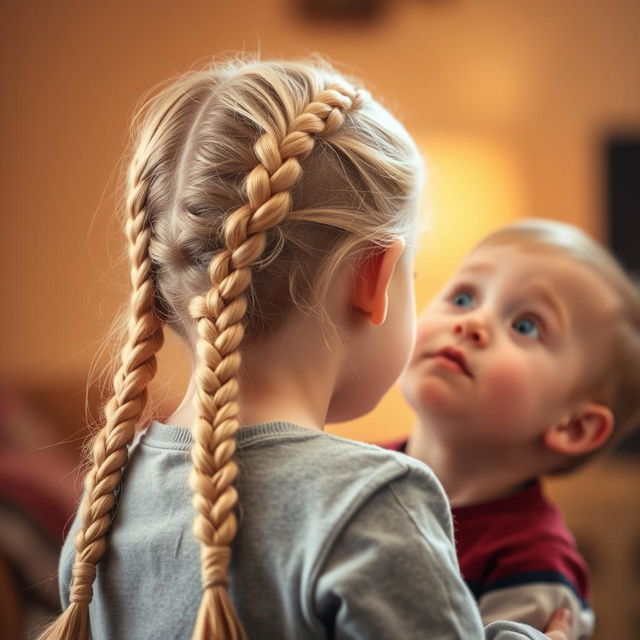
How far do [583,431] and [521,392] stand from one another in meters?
0.15

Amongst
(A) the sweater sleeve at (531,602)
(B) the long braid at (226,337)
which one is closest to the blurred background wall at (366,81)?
(A) the sweater sleeve at (531,602)

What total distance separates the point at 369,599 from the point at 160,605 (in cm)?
22

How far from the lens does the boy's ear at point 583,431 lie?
1283 mm

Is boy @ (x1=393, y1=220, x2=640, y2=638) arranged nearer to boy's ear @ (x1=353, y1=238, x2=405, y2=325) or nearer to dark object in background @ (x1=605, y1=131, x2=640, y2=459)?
boy's ear @ (x1=353, y1=238, x2=405, y2=325)

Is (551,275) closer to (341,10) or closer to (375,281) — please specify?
(375,281)

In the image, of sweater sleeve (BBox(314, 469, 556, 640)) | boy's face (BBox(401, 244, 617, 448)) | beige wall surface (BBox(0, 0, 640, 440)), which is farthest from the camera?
beige wall surface (BBox(0, 0, 640, 440))

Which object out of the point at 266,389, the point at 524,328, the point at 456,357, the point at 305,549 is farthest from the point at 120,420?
the point at 524,328

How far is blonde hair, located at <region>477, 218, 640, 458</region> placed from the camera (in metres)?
1.32

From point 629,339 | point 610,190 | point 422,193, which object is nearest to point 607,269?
point 629,339

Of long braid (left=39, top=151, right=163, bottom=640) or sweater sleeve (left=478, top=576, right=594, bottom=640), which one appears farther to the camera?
sweater sleeve (left=478, top=576, right=594, bottom=640)

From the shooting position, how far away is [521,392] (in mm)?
1226

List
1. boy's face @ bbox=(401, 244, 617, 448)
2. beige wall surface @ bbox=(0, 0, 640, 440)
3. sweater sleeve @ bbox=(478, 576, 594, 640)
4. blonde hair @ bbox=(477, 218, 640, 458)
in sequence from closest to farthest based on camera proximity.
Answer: sweater sleeve @ bbox=(478, 576, 594, 640) → boy's face @ bbox=(401, 244, 617, 448) → blonde hair @ bbox=(477, 218, 640, 458) → beige wall surface @ bbox=(0, 0, 640, 440)

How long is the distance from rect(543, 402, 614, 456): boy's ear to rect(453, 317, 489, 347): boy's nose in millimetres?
175

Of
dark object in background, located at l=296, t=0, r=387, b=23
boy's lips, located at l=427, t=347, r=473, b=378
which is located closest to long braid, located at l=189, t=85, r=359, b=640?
boy's lips, located at l=427, t=347, r=473, b=378
